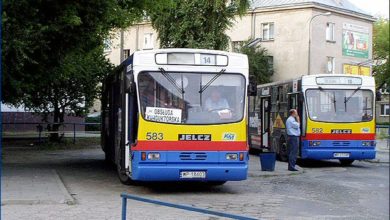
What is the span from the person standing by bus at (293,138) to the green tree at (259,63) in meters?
30.5

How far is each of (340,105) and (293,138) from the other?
91.0 inches

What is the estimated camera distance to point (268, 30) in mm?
52469

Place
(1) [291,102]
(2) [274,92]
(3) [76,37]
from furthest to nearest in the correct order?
(2) [274,92] < (1) [291,102] < (3) [76,37]

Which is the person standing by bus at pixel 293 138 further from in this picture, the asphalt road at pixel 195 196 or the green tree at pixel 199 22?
the green tree at pixel 199 22

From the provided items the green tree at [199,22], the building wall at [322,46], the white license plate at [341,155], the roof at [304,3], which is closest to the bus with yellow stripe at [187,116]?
the white license plate at [341,155]

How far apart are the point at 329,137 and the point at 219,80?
765 centimetres

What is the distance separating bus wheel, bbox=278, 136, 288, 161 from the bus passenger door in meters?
2.12

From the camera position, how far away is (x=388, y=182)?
3182 mm

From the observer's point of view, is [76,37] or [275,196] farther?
[76,37]

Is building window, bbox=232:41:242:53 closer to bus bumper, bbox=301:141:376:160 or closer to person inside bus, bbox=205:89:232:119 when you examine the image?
bus bumper, bbox=301:141:376:160

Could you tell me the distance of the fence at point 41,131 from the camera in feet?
101

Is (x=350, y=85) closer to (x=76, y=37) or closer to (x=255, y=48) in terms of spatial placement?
(x=76, y=37)

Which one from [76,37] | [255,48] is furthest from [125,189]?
[255,48]

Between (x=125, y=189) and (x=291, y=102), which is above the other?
(x=291, y=102)
